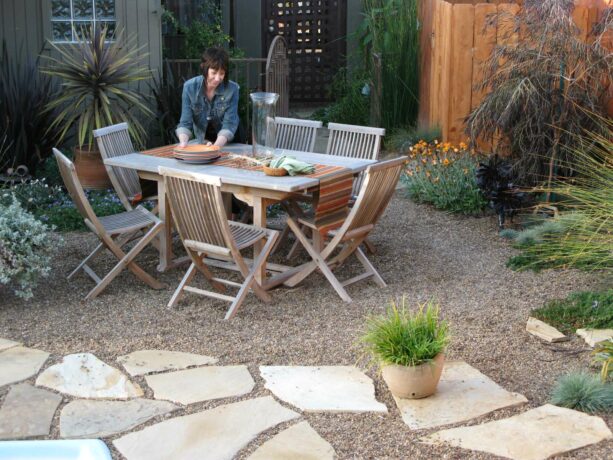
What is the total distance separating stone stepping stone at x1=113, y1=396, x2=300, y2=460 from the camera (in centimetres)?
357

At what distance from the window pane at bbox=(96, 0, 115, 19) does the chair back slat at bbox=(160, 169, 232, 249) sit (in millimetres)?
4260

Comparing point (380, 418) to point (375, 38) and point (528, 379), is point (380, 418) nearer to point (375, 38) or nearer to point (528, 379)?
point (528, 379)

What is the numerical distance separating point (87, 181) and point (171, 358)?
393 cm

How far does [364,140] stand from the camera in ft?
21.5

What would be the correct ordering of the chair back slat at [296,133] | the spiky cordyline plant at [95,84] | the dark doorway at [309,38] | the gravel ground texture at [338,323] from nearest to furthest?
the gravel ground texture at [338,323] → the chair back slat at [296,133] → the spiky cordyline plant at [95,84] → the dark doorway at [309,38]

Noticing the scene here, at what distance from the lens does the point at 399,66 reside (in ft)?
32.9

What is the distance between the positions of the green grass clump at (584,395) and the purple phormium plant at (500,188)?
3052mm

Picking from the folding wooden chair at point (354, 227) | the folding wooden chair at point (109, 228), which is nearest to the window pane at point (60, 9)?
the folding wooden chair at point (109, 228)

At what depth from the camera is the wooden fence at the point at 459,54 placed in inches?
325

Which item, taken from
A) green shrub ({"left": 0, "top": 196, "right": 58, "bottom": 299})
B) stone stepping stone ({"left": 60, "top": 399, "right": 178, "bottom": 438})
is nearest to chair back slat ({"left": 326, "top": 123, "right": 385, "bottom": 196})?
green shrub ({"left": 0, "top": 196, "right": 58, "bottom": 299})

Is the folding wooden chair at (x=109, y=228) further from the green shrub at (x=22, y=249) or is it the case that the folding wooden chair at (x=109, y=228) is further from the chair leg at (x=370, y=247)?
the chair leg at (x=370, y=247)

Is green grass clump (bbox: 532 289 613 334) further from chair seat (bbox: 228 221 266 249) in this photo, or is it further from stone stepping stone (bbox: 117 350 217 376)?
stone stepping stone (bbox: 117 350 217 376)

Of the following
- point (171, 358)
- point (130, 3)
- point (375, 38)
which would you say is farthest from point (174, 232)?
point (375, 38)

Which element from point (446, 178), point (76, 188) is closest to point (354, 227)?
point (76, 188)
